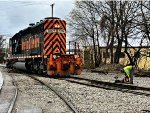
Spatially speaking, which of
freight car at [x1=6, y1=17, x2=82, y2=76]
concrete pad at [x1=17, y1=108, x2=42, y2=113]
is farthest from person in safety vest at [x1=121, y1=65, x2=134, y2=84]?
concrete pad at [x1=17, y1=108, x2=42, y2=113]

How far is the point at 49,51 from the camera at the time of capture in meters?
21.1

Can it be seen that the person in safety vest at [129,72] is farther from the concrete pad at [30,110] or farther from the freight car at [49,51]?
the concrete pad at [30,110]

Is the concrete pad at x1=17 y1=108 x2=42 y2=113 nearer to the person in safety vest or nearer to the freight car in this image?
the person in safety vest

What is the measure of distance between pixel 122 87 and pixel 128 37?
1742cm

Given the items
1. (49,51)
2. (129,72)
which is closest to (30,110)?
(129,72)

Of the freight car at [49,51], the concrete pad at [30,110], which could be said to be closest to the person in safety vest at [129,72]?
the freight car at [49,51]

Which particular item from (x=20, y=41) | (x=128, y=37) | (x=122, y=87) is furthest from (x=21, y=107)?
(x=128, y=37)

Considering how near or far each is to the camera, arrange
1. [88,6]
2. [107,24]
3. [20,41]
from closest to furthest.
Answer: [20,41], [107,24], [88,6]

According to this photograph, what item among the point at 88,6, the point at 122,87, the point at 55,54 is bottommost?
the point at 122,87

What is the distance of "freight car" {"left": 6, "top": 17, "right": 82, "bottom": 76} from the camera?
20.1 metres

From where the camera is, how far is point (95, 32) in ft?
144

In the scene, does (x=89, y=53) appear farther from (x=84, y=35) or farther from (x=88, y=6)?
(x=88, y=6)

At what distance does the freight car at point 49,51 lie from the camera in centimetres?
2012

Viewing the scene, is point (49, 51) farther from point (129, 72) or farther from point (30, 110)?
point (30, 110)
